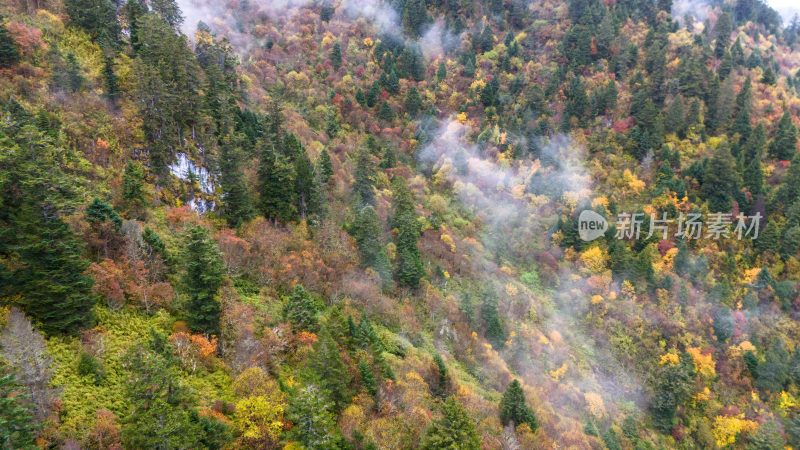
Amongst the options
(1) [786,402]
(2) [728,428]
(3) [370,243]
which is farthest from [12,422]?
(1) [786,402]

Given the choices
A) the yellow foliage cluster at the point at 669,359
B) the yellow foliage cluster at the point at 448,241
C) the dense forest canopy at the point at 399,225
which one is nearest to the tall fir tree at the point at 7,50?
the dense forest canopy at the point at 399,225

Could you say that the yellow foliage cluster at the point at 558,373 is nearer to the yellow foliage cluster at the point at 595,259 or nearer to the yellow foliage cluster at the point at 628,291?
the yellow foliage cluster at the point at 628,291

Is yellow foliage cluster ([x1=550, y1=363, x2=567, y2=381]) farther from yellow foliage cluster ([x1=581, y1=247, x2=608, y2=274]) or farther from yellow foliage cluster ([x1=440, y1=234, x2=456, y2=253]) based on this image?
yellow foliage cluster ([x1=440, y1=234, x2=456, y2=253])

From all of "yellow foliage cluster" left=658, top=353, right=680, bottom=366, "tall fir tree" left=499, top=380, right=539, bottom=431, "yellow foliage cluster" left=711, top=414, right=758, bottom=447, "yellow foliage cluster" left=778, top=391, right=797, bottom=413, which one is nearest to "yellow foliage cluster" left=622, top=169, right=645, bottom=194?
"yellow foliage cluster" left=658, top=353, right=680, bottom=366

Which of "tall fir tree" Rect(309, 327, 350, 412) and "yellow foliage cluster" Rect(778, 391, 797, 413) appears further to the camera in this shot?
"yellow foliage cluster" Rect(778, 391, 797, 413)

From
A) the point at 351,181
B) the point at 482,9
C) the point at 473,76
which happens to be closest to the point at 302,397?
the point at 351,181

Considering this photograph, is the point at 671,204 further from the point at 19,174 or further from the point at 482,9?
the point at 19,174

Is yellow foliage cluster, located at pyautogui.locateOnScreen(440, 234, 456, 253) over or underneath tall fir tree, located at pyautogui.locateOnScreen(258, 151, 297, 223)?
underneath
